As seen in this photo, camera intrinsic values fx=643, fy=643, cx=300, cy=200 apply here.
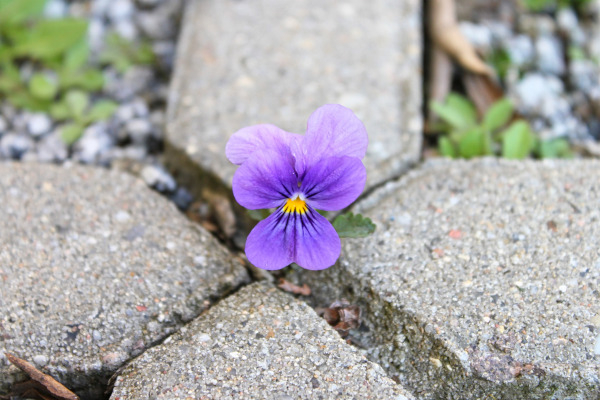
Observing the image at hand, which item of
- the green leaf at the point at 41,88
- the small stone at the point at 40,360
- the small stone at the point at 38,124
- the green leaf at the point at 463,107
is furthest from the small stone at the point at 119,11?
the small stone at the point at 40,360

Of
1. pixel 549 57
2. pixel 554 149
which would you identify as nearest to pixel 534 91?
pixel 549 57

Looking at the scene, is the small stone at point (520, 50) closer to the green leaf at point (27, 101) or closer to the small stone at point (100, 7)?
the small stone at point (100, 7)

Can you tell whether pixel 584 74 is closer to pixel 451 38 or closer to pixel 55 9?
pixel 451 38

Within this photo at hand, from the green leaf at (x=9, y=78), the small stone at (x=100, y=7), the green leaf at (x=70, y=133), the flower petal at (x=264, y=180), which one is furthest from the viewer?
the small stone at (x=100, y=7)

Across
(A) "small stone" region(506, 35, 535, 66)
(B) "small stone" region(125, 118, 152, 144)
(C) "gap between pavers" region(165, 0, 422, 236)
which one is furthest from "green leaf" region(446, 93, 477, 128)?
(B) "small stone" region(125, 118, 152, 144)

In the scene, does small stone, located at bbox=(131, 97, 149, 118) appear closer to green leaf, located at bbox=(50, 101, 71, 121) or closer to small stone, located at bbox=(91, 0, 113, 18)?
green leaf, located at bbox=(50, 101, 71, 121)
